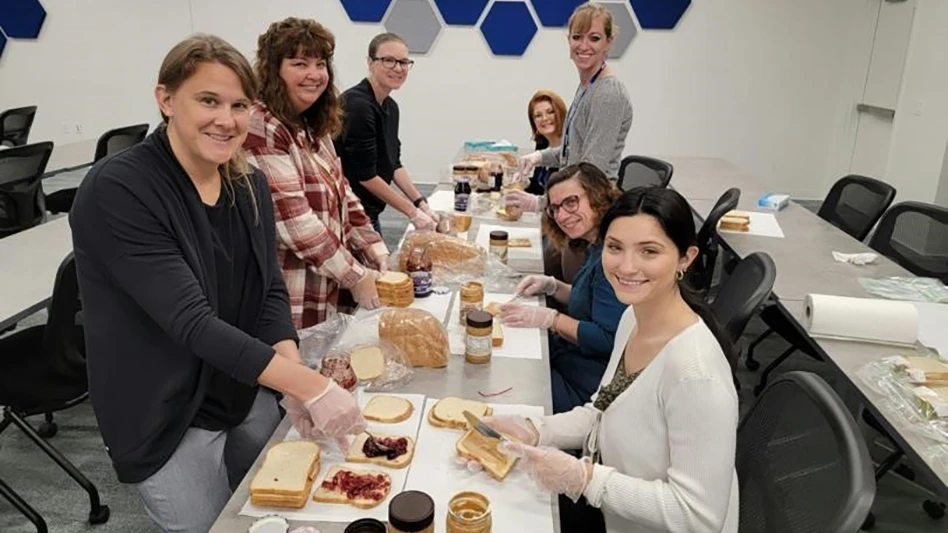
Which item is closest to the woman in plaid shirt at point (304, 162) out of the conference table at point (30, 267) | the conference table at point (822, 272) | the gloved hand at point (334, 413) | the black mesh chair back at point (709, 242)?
the gloved hand at point (334, 413)

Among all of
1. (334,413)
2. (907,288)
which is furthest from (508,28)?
(334,413)

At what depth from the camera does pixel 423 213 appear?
9.24 feet

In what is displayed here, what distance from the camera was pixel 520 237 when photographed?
9.27 ft

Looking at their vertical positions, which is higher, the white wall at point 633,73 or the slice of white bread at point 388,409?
the white wall at point 633,73

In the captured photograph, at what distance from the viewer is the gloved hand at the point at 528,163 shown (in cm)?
365

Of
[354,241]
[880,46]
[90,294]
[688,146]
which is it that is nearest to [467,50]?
[688,146]

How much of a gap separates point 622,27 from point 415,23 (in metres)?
1.93

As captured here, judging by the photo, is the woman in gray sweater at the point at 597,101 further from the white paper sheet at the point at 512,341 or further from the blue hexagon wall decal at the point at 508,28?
the blue hexagon wall decal at the point at 508,28

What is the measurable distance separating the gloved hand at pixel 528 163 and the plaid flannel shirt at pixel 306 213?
1556 millimetres

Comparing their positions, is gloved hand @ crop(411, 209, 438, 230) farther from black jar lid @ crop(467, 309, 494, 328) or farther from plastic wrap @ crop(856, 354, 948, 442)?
plastic wrap @ crop(856, 354, 948, 442)

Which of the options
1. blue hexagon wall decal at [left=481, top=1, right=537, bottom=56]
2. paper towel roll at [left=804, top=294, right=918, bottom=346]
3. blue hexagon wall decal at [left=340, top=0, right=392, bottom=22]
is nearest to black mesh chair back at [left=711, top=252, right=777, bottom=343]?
paper towel roll at [left=804, top=294, right=918, bottom=346]

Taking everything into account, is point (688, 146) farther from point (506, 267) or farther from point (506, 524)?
point (506, 524)

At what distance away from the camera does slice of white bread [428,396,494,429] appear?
1420mm

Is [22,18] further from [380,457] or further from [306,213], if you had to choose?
[380,457]
